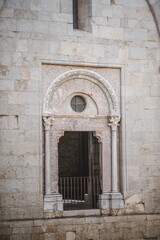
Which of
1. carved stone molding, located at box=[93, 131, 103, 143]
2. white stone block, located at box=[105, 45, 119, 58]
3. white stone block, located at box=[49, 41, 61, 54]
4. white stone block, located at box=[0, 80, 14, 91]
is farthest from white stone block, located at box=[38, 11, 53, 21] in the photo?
carved stone molding, located at box=[93, 131, 103, 143]

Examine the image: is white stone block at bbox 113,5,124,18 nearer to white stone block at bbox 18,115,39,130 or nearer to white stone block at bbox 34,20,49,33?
white stone block at bbox 34,20,49,33

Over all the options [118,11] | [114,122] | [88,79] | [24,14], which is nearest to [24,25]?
[24,14]

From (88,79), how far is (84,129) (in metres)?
1.16

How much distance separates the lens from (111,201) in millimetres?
9914

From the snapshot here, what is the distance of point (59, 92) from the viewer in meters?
9.87

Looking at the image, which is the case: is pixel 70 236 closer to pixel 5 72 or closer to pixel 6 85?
pixel 6 85

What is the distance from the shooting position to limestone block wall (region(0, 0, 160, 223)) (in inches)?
365

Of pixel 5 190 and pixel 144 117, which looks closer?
pixel 5 190

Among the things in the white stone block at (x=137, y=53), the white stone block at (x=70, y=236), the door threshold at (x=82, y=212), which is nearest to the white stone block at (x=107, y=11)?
the white stone block at (x=137, y=53)

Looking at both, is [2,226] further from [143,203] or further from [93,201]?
[143,203]

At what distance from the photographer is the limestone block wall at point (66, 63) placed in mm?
9273

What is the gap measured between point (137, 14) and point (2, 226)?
5777 mm

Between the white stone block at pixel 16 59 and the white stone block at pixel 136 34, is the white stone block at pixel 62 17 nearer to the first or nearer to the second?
the white stone block at pixel 16 59

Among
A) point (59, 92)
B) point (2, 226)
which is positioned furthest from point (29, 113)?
point (2, 226)
